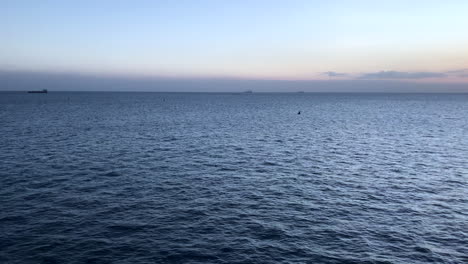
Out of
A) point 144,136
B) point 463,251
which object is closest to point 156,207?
point 463,251

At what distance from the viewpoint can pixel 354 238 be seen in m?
27.4

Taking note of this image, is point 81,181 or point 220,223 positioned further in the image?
point 81,181

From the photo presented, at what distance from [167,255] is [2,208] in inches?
762

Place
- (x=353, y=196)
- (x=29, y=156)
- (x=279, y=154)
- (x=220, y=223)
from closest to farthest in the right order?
1. (x=220, y=223)
2. (x=353, y=196)
3. (x=29, y=156)
4. (x=279, y=154)

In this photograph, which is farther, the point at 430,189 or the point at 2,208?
the point at 430,189

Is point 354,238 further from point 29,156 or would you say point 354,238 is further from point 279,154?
point 29,156

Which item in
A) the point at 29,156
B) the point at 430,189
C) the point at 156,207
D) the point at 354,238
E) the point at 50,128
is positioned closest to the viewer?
the point at 354,238

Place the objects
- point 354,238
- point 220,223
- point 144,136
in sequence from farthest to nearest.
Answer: point 144,136
point 220,223
point 354,238

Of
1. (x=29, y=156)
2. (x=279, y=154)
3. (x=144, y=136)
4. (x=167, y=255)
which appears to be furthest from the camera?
(x=144, y=136)

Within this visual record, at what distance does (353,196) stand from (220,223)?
17.1 meters

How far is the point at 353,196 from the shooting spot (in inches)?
1492

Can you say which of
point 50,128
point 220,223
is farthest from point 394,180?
point 50,128

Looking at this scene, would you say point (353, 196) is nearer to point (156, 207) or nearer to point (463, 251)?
point (463, 251)

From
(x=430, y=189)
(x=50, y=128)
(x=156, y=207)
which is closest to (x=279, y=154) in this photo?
(x=430, y=189)
